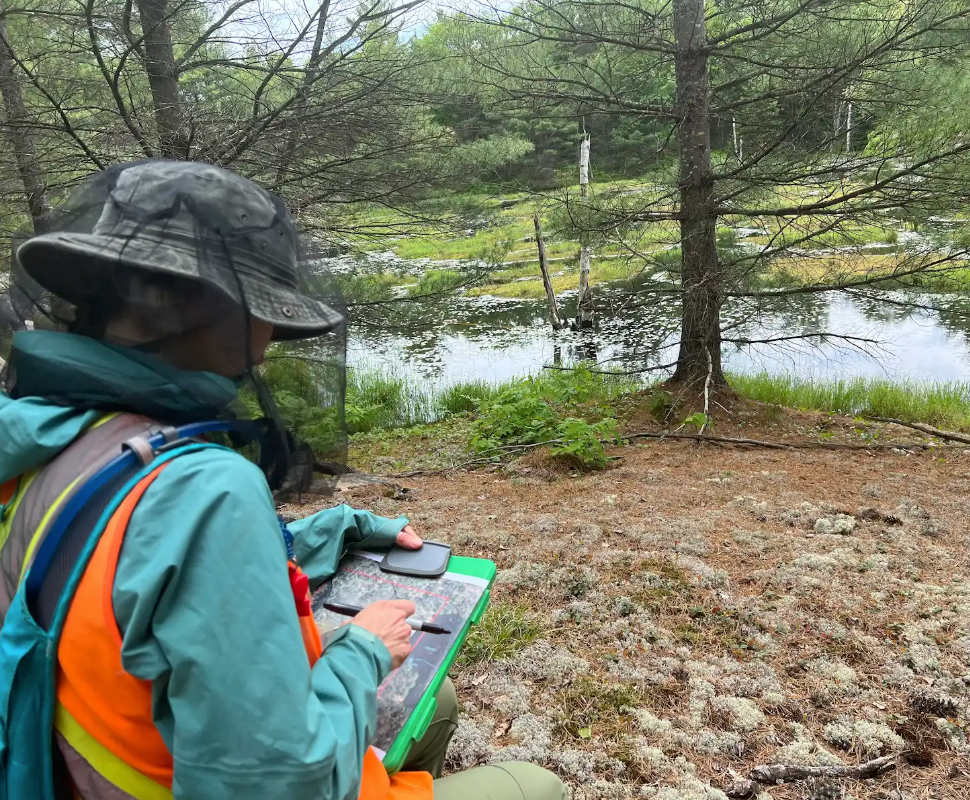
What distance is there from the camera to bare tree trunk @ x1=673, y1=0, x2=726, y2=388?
5875 millimetres

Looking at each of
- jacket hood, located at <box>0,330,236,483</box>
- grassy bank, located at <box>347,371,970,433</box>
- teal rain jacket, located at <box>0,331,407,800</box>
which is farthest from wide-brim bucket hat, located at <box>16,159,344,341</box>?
grassy bank, located at <box>347,371,970,433</box>

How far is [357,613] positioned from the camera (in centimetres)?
142

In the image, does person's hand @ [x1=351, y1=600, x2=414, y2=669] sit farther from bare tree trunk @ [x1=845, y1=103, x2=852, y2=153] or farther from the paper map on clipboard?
bare tree trunk @ [x1=845, y1=103, x2=852, y2=153]

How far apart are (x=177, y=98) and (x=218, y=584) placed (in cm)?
556

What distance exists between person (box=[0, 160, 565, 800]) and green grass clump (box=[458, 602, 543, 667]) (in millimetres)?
1391

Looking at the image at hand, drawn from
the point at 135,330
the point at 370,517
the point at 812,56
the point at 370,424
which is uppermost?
the point at 812,56

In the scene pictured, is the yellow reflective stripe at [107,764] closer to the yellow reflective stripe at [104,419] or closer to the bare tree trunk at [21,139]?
the yellow reflective stripe at [104,419]

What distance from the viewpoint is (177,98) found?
5156 millimetres

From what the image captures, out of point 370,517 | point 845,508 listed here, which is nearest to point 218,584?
point 370,517

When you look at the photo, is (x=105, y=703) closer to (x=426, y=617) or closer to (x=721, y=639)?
(x=426, y=617)

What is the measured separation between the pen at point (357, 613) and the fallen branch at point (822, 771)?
118 centimetres

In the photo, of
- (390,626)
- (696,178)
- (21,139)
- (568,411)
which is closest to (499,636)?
(390,626)

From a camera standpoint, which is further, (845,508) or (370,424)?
(370,424)

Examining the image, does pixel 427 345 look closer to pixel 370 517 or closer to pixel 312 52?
pixel 312 52
